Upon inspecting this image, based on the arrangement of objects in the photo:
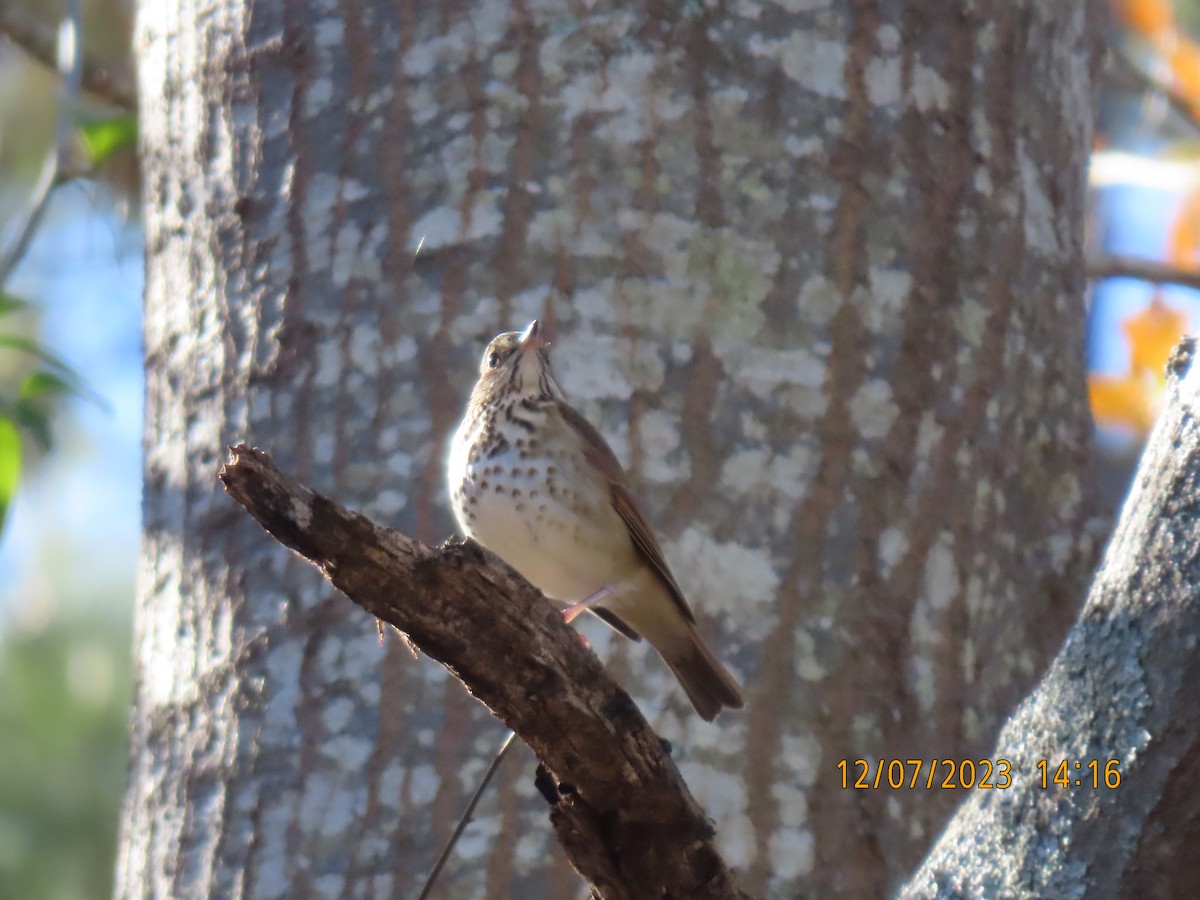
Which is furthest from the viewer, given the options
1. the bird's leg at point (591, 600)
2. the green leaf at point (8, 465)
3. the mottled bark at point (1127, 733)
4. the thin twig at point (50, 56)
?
the thin twig at point (50, 56)

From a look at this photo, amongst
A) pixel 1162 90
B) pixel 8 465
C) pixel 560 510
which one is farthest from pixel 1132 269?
pixel 8 465

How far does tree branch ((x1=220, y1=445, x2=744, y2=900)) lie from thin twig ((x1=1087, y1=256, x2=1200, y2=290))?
277 cm

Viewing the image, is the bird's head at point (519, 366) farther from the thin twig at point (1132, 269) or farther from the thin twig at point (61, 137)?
the thin twig at point (1132, 269)

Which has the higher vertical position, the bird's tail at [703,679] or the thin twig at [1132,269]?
the thin twig at [1132,269]

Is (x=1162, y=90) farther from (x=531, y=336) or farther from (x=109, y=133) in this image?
(x=109, y=133)

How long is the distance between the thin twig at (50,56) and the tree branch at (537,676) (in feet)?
8.95

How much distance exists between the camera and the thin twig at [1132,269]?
13.5ft

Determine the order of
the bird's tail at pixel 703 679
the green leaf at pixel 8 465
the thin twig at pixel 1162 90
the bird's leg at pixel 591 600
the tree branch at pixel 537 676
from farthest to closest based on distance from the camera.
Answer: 1. the thin twig at pixel 1162 90
2. the green leaf at pixel 8 465
3. the bird's leg at pixel 591 600
4. the bird's tail at pixel 703 679
5. the tree branch at pixel 537 676

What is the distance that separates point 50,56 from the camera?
4.18m

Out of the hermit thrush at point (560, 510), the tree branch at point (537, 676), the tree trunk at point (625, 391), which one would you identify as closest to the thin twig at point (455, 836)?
the tree trunk at point (625, 391)

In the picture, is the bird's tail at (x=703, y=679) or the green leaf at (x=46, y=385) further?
the green leaf at (x=46, y=385)

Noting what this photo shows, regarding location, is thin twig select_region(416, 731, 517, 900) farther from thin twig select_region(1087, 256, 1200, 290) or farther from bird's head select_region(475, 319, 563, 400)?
thin twig select_region(1087, 256, 1200, 290)

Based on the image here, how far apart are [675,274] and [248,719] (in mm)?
1137

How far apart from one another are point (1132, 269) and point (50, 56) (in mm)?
3141
